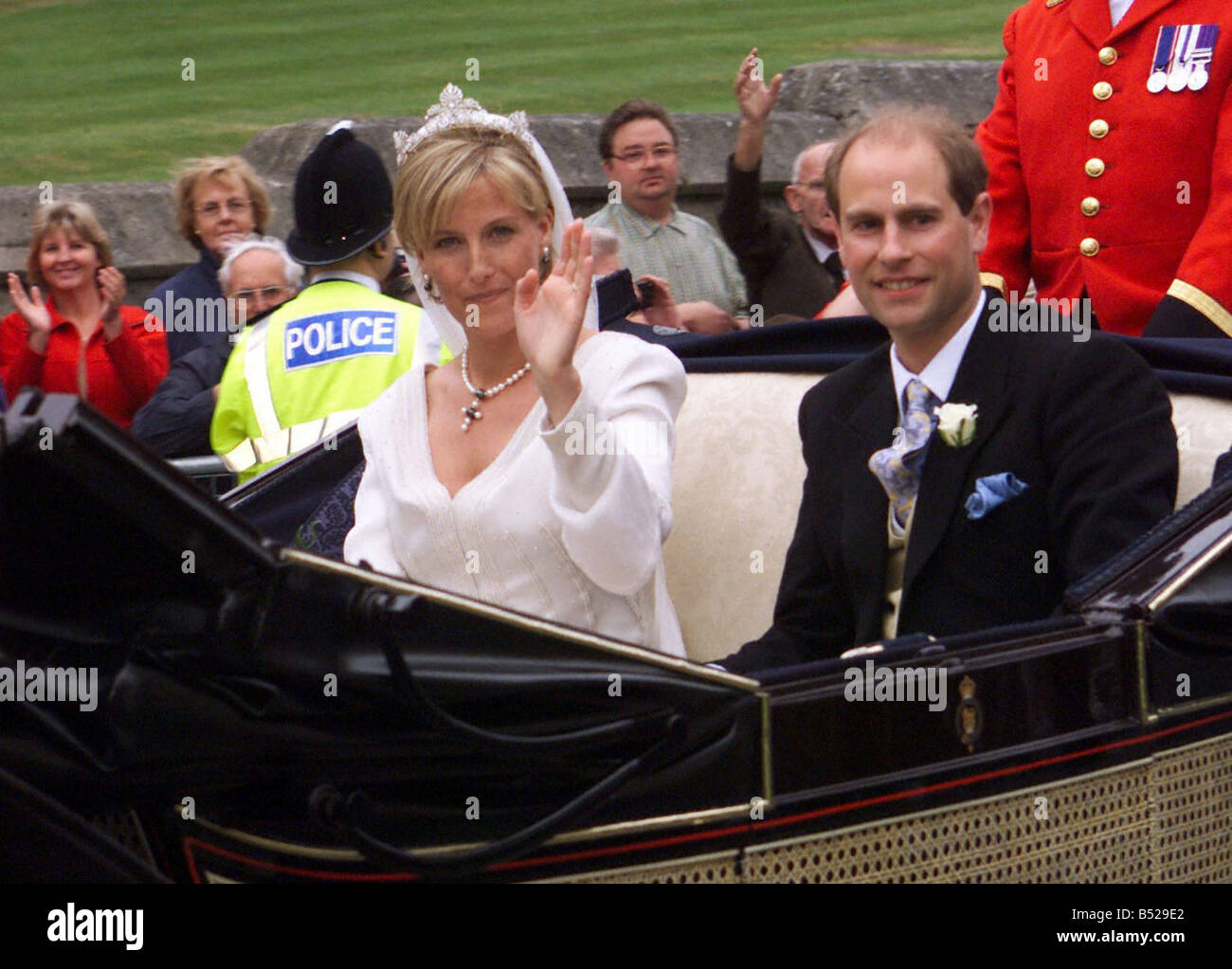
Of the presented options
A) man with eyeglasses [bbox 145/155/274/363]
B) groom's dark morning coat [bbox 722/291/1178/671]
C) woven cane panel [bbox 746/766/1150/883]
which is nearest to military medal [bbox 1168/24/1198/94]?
groom's dark morning coat [bbox 722/291/1178/671]

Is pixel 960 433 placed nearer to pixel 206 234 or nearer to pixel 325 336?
pixel 325 336

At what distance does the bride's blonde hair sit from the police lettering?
130 cm

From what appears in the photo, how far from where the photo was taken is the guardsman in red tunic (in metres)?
3.64

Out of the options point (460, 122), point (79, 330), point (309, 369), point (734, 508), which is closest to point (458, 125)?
point (460, 122)

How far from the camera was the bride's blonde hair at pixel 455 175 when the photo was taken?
3.03 metres

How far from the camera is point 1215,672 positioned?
2.67m

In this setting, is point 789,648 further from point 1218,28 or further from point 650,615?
point 1218,28

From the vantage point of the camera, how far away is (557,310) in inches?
105

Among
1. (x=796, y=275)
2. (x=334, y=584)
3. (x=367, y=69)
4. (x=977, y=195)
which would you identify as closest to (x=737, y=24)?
(x=367, y=69)

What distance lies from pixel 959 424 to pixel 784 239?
3.20 meters

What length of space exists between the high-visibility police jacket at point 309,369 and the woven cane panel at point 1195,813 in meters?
2.17

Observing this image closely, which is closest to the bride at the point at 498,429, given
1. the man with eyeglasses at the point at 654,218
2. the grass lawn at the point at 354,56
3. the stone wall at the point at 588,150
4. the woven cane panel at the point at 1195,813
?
the woven cane panel at the point at 1195,813

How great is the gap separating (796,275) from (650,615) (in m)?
3.11

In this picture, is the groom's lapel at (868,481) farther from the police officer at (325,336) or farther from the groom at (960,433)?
the police officer at (325,336)
